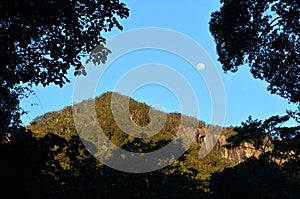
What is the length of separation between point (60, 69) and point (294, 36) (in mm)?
9322

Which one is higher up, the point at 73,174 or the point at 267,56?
the point at 267,56

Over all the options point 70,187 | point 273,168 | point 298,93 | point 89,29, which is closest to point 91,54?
point 89,29

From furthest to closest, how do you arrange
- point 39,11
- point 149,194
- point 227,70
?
point 227,70
point 149,194
point 39,11

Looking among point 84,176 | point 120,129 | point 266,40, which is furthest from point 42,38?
point 120,129

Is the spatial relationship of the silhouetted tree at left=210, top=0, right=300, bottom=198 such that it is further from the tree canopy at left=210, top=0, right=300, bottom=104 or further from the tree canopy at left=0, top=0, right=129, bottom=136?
the tree canopy at left=0, top=0, right=129, bottom=136

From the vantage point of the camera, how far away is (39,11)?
4824mm

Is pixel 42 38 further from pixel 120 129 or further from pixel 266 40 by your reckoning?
pixel 120 129

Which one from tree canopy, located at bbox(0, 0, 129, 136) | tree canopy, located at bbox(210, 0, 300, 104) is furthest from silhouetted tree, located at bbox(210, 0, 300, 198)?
tree canopy, located at bbox(0, 0, 129, 136)

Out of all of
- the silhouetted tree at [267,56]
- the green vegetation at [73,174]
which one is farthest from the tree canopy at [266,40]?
the green vegetation at [73,174]

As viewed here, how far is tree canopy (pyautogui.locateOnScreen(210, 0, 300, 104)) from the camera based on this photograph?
11492mm

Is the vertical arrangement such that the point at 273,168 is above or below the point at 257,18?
below

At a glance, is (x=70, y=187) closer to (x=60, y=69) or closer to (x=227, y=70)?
(x=60, y=69)

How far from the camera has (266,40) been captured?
1226 cm

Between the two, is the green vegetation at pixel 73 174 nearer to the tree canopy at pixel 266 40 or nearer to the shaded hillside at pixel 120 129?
the shaded hillside at pixel 120 129
